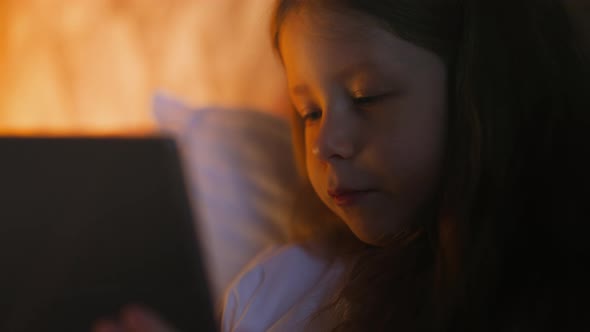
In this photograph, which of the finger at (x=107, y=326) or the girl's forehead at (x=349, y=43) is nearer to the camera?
the finger at (x=107, y=326)

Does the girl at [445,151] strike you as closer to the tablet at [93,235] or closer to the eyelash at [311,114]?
the eyelash at [311,114]

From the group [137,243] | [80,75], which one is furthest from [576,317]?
[80,75]

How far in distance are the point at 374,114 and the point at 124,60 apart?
456mm

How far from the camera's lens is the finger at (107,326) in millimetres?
352

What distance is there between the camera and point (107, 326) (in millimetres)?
354

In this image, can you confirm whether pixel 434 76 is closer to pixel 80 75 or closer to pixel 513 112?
pixel 513 112

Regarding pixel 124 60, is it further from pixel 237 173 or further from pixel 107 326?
pixel 107 326

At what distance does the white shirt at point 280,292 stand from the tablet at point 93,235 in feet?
0.49

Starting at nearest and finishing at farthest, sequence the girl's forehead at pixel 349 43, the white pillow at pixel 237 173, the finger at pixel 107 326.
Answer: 1. the finger at pixel 107 326
2. the girl's forehead at pixel 349 43
3. the white pillow at pixel 237 173

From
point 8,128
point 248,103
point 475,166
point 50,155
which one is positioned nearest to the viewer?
point 50,155

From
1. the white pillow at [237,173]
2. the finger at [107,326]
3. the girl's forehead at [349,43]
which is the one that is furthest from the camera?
the white pillow at [237,173]

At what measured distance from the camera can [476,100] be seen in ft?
1.50

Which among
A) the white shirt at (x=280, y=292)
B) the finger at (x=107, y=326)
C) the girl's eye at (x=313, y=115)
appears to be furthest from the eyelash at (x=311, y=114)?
the finger at (x=107, y=326)

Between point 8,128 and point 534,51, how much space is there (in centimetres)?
65
